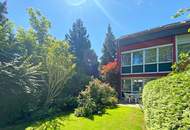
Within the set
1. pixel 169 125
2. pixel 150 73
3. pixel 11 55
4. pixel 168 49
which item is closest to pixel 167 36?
pixel 168 49

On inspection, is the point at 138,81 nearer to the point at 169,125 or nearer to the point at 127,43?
the point at 127,43

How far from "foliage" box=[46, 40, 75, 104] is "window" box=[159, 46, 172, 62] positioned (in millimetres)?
8711

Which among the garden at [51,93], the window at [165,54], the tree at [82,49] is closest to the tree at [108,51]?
the tree at [82,49]

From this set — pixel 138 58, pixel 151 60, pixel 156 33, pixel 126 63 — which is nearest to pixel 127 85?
pixel 126 63

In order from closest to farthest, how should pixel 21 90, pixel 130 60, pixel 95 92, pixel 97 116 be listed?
pixel 97 116
pixel 21 90
pixel 95 92
pixel 130 60

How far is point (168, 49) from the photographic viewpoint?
2675 centimetres

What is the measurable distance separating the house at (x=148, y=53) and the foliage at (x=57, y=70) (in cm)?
723

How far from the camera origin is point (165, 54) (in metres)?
27.1

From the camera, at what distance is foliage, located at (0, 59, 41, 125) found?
19.3 metres

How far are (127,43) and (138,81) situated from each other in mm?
4549

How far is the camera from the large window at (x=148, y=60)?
2684 cm

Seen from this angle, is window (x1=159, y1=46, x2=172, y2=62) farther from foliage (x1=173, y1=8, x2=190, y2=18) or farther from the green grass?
foliage (x1=173, y1=8, x2=190, y2=18)

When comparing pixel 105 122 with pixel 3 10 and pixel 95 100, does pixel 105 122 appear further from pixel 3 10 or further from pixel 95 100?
pixel 3 10

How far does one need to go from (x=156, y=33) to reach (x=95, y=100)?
409 inches
